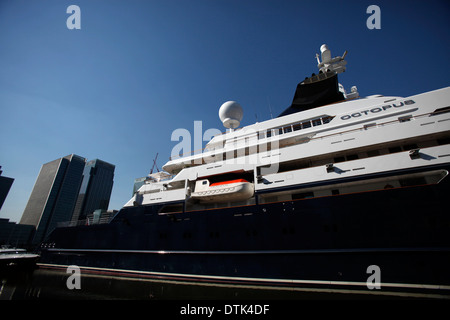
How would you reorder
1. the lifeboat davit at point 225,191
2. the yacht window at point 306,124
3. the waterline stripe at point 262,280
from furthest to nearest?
the yacht window at point 306,124, the lifeboat davit at point 225,191, the waterline stripe at point 262,280

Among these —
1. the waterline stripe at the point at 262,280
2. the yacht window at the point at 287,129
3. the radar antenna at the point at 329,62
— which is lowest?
the waterline stripe at the point at 262,280

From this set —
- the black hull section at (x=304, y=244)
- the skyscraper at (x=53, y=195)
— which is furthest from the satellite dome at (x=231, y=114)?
the skyscraper at (x=53, y=195)

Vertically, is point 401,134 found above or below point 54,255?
above

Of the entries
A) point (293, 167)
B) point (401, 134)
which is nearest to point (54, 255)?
point (293, 167)

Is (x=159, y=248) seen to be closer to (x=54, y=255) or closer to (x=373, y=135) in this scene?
(x=54, y=255)

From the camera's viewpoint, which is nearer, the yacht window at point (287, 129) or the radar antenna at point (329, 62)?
the yacht window at point (287, 129)

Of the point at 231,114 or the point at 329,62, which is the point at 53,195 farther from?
the point at 329,62

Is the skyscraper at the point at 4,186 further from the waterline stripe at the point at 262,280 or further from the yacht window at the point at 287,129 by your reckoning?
the yacht window at the point at 287,129

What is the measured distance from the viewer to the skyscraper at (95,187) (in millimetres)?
132500

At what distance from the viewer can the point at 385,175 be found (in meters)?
8.41

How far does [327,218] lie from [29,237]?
148672 mm

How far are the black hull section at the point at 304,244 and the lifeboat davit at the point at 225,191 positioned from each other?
2.97 feet

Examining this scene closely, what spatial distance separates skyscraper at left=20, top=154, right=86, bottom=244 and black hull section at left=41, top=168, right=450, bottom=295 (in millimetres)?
134477

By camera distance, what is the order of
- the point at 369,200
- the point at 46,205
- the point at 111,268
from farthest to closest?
the point at 46,205
the point at 111,268
the point at 369,200
